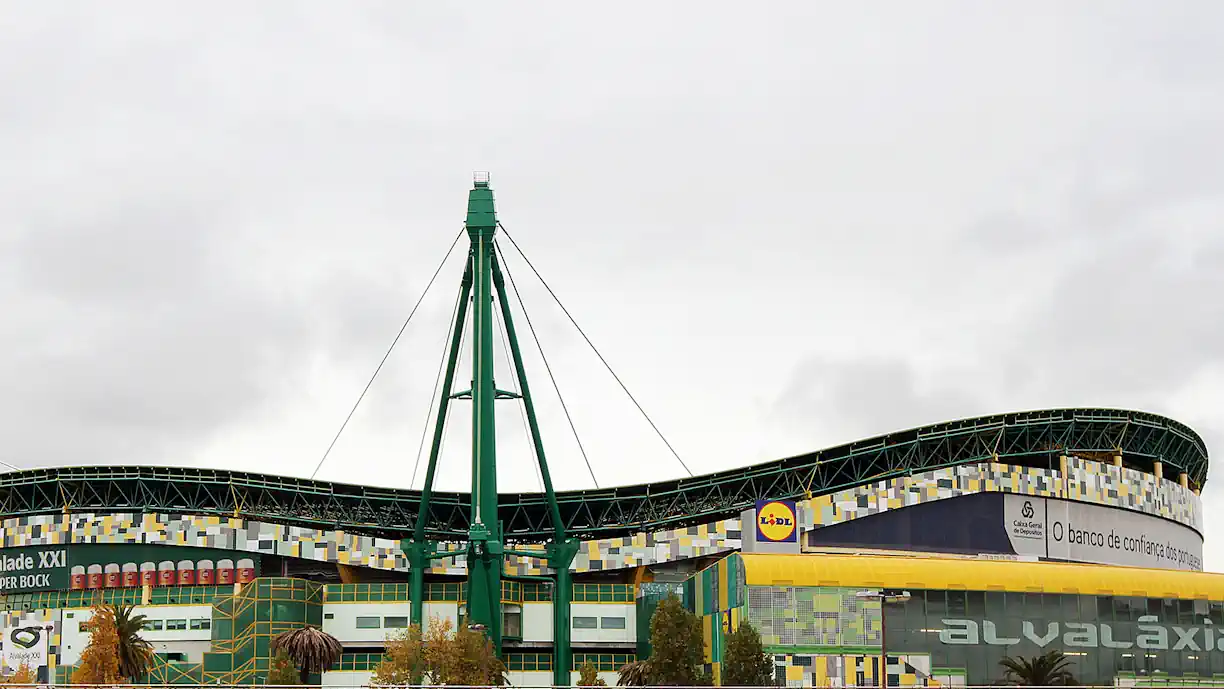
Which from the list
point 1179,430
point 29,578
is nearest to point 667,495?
point 1179,430

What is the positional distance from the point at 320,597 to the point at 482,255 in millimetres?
29787

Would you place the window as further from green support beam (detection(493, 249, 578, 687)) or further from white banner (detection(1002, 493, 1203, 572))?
white banner (detection(1002, 493, 1203, 572))

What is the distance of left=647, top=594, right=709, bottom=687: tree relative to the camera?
85.1 meters

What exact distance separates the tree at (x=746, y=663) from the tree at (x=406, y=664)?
72.3 feet

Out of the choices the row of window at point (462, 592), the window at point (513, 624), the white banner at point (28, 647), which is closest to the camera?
the row of window at point (462, 592)

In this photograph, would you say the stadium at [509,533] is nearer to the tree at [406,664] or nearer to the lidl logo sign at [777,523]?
the lidl logo sign at [777,523]

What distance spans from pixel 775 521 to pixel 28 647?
62.9 metres

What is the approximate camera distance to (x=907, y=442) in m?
117

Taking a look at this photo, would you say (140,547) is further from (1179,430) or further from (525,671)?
(1179,430)

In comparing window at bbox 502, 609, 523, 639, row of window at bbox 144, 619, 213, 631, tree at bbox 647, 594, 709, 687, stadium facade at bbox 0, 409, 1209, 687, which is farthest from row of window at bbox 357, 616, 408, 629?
tree at bbox 647, 594, 709, 687

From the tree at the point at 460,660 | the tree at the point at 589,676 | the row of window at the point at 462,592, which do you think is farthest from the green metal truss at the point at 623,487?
the tree at the point at 460,660

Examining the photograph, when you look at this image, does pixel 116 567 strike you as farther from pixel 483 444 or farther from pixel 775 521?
pixel 775 521

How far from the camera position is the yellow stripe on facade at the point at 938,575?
84062 millimetres

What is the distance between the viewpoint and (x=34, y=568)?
126000mm
